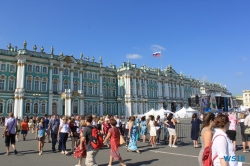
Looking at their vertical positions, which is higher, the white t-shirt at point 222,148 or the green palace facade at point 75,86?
the green palace facade at point 75,86

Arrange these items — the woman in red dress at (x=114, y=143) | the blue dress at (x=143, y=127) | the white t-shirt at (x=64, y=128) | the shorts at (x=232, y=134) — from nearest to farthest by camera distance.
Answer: the woman in red dress at (x=114, y=143)
the shorts at (x=232, y=134)
the white t-shirt at (x=64, y=128)
the blue dress at (x=143, y=127)

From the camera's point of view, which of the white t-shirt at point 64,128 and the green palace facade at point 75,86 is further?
the green palace facade at point 75,86

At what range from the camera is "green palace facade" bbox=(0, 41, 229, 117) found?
41.1 m

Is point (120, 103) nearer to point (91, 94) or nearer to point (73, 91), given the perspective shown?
point (91, 94)

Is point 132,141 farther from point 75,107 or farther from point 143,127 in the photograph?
point 75,107

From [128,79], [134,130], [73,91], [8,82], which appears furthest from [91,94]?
[134,130]

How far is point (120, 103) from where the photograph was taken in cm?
5803

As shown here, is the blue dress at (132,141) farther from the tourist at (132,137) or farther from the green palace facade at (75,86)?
the green palace facade at (75,86)

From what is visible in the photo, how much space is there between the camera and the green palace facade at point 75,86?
41062 millimetres

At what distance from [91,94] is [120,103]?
30.3 ft

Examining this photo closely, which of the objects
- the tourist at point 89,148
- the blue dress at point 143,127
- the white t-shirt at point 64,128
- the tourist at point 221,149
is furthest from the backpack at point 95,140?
the blue dress at point 143,127

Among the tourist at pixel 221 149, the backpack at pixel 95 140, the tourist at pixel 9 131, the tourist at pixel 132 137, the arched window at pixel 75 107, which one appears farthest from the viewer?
the arched window at pixel 75 107

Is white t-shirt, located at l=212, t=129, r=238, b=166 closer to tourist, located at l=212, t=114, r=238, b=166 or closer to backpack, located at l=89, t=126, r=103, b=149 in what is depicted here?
tourist, located at l=212, t=114, r=238, b=166

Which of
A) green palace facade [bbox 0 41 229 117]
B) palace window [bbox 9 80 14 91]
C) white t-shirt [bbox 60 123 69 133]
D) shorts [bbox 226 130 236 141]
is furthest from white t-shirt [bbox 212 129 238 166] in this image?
palace window [bbox 9 80 14 91]
